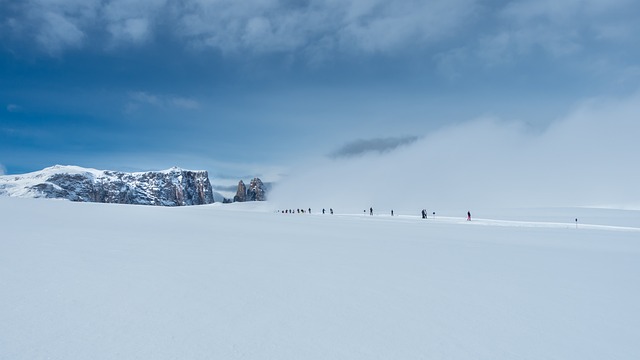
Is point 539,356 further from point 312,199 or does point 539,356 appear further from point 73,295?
point 312,199

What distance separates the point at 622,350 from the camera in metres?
4.43

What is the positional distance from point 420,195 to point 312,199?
39449 millimetres

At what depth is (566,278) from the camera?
8328 millimetres

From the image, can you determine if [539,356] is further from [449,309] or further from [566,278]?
[566,278]

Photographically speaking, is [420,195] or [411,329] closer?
[411,329]

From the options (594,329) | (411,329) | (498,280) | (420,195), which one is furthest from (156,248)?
(420,195)

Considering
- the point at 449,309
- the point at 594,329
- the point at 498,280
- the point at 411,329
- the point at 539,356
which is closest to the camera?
the point at 539,356

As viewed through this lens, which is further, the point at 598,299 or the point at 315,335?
the point at 598,299

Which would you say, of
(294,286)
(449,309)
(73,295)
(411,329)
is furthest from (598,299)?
(73,295)

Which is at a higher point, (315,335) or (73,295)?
(73,295)

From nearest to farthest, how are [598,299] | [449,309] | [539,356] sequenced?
1. [539,356]
2. [449,309]
3. [598,299]

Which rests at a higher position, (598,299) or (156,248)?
(156,248)

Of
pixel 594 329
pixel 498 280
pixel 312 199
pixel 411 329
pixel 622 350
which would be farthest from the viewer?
pixel 312 199

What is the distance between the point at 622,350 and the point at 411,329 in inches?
99.1
